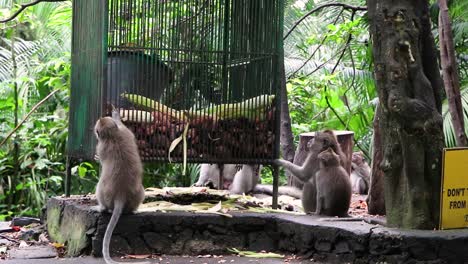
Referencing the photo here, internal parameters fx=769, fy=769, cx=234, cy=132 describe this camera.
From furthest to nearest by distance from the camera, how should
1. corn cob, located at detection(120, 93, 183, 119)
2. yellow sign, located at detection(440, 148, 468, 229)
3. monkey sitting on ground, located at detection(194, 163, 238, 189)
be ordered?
A: monkey sitting on ground, located at detection(194, 163, 238, 189)
corn cob, located at detection(120, 93, 183, 119)
yellow sign, located at detection(440, 148, 468, 229)

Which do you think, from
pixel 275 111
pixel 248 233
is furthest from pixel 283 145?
pixel 248 233

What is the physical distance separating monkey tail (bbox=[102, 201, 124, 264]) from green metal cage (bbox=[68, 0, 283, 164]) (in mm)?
1155

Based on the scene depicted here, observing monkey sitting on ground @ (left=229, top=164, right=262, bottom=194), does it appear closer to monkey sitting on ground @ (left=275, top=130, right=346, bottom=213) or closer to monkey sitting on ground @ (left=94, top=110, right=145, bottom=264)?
monkey sitting on ground @ (left=275, top=130, right=346, bottom=213)

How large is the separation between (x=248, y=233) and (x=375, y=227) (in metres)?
1.82

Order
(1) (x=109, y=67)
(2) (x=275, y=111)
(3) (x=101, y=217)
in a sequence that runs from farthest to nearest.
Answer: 1. (2) (x=275, y=111)
2. (1) (x=109, y=67)
3. (3) (x=101, y=217)

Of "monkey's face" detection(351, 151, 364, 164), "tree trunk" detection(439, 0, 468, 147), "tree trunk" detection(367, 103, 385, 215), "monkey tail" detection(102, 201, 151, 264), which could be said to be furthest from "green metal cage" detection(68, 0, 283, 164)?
"monkey's face" detection(351, 151, 364, 164)

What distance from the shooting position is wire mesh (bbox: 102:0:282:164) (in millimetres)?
9406

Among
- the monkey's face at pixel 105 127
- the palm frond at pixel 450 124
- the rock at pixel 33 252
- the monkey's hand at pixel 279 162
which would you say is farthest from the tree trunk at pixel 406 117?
the rock at pixel 33 252

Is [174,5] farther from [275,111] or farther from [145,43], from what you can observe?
[275,111]

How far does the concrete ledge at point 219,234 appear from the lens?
7.98 metres

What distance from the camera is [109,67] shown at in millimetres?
9266

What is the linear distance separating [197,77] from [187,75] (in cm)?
14

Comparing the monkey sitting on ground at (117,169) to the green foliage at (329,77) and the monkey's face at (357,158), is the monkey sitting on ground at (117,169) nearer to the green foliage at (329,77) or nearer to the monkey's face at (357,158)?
the green foliage at (329,77)

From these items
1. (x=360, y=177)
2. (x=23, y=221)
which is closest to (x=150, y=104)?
(x=23, y=221)
